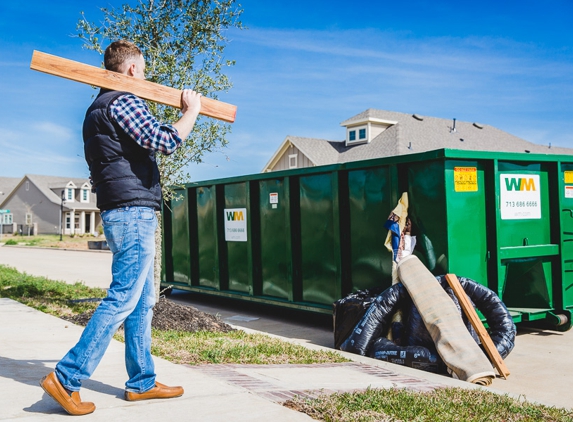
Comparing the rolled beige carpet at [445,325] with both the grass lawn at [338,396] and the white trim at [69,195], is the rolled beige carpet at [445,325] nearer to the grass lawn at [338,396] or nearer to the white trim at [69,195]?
the grass lawn at [338,396]

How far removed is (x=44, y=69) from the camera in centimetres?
372

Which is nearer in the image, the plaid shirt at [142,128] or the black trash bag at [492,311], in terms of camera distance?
the plaid shirt at [142,128]

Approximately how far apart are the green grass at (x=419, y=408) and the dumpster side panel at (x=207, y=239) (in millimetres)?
6704

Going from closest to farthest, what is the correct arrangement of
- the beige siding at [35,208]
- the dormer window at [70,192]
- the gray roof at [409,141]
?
the gray roof at [409,141] < the beige siding at [35,208] < the dormer window at [70,192]

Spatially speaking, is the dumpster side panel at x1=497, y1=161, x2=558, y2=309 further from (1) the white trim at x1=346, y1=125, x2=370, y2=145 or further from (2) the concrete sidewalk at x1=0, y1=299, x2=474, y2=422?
(1) the white trim at x1=346, y1=125, x2=370, y2=145

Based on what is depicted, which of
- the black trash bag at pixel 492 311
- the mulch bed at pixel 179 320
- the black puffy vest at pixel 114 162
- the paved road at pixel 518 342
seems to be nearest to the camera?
the black puffy vest at pixel 114 162

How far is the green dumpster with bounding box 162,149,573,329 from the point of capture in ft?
23.3

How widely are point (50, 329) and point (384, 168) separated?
4084mm

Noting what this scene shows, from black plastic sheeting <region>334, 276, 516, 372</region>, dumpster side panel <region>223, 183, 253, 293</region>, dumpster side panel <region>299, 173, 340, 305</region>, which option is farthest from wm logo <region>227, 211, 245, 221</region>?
black plastic sheeting <region>334, 276, 516, 372</region>

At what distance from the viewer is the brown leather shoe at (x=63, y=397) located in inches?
134

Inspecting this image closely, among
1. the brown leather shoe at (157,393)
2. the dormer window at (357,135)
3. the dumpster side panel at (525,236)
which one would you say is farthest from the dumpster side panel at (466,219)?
the dormer window at (357,135)

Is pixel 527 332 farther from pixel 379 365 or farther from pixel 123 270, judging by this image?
pixel 123 270

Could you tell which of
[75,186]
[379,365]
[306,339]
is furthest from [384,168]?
[75,186]

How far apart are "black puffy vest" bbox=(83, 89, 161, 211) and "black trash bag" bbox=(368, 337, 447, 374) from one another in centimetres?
319
